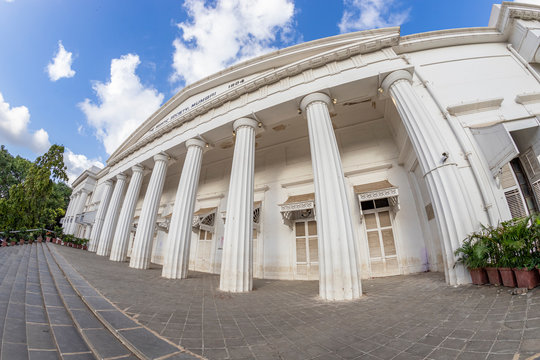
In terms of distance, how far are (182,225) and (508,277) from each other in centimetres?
816

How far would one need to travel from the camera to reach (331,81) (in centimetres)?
613

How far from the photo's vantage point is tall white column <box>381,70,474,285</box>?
4.05 meters

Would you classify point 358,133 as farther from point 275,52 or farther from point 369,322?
point 369,322

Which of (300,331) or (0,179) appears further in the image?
(0,179)

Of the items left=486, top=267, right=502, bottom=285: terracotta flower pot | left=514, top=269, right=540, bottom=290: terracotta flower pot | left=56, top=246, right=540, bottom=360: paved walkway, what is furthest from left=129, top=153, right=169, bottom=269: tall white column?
left=514, top=269, right=540, bottom=290: terracotta flower pot

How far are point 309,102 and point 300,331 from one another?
589 centimetres

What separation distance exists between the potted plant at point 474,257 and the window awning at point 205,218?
936 cm

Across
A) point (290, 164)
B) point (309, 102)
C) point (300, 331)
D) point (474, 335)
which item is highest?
point (309, 102)

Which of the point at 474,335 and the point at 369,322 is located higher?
the point at 474,335

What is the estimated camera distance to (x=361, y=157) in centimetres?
830

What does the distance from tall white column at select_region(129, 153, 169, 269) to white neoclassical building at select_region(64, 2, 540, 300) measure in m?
0.05

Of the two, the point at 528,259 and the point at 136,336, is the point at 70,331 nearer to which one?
the point at 136,336

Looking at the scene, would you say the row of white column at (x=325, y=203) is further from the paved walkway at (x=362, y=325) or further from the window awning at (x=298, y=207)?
the window awning at (x=298, y=207)

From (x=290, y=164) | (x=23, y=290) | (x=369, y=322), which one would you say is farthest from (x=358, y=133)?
(x=23, y=290)
